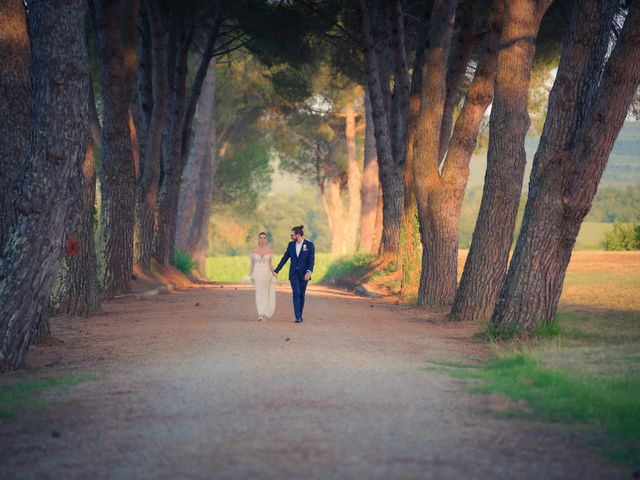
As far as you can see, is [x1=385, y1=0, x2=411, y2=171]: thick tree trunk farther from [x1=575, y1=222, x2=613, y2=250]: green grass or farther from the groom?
[x1=575, y1=222, x2=613, y2=250]: green grass

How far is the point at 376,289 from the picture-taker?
27.3m

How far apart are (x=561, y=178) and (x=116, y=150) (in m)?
11.1

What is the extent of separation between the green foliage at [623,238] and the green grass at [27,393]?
120ft

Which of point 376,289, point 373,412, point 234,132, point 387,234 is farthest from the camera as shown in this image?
point 234,132

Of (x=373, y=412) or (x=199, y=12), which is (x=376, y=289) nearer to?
(x=199, y=12)

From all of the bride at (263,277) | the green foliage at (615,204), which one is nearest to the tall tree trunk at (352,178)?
the bride at (263,277)

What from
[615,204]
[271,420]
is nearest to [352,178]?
[271,420]

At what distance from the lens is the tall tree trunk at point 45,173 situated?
10250 millimetres

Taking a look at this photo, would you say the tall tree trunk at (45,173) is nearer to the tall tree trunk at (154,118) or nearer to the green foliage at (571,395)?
the green foliage at (571,395)

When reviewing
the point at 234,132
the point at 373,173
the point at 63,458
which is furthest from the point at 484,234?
the point at 234,132

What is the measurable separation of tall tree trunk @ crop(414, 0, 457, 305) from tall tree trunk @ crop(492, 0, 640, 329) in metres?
6.31

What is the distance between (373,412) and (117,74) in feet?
47.7

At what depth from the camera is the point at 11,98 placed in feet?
39.6

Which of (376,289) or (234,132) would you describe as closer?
(376,289)
